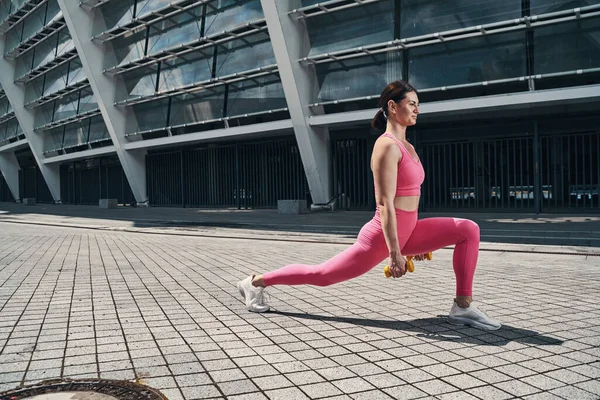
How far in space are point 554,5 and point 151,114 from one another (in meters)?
19.4

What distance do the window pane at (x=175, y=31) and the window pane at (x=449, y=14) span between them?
32.4 feet

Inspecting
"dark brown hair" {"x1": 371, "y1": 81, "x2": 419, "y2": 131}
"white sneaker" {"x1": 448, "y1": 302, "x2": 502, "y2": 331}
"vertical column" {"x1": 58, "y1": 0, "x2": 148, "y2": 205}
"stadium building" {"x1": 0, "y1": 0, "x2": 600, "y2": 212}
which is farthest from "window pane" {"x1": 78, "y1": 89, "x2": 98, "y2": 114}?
"white sneaker" {"x1": 448, "y1": 302, "x2": 502, "y2": 331}

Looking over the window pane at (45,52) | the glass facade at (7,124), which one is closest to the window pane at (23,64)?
the window pane at (45,52)

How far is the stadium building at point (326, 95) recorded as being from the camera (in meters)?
16.3

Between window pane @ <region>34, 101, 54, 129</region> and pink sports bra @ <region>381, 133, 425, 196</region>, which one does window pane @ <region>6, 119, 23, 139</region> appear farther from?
pink sports bra @ <region>381, 133, 425, 196</region>

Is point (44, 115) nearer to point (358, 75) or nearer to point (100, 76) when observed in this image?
point (100, 76)

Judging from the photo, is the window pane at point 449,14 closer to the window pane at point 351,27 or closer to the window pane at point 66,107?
the window pane at point 351,27

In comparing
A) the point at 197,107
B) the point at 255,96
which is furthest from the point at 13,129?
the point at 255,96

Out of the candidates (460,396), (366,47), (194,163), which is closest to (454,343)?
(460,396)

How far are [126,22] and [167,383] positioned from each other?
2613 cm

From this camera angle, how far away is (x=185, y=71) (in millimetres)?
25031

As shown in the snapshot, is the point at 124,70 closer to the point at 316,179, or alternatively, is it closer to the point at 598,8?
the point at 316,179

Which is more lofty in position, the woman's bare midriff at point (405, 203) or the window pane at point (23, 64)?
the window pane at point (23, 64)

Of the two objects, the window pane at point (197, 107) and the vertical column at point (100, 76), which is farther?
the vertical column at point (100, 76)
